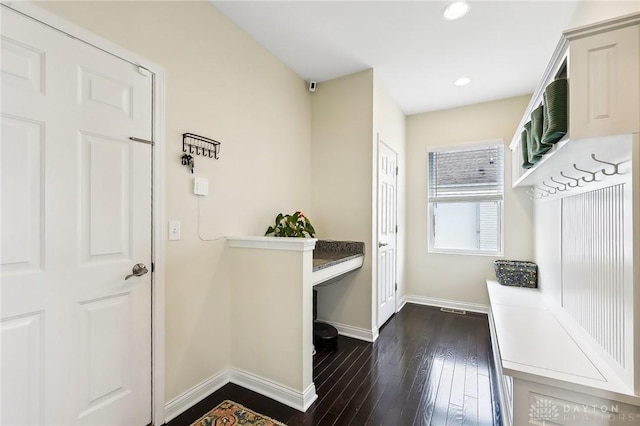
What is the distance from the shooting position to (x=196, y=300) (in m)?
1.89

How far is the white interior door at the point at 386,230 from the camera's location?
3088 mm

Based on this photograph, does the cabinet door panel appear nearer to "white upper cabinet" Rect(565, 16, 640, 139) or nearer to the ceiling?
"white upper cabinet" Rect(565, 16, 640, 139)

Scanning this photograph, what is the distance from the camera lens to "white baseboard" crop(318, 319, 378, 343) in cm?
284

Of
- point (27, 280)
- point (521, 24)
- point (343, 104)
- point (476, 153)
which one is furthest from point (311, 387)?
point (476, 153)

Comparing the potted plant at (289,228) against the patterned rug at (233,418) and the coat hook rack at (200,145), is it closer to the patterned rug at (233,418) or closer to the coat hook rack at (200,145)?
the coat hook rack at (200,145)

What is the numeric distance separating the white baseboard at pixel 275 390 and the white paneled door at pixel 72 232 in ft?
2.03

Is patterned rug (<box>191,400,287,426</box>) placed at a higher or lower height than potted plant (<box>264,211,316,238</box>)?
lower

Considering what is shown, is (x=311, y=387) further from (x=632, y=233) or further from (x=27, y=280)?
(x=632, y=233)

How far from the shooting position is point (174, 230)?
1.75 m

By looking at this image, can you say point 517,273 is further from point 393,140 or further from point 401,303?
point 393,140

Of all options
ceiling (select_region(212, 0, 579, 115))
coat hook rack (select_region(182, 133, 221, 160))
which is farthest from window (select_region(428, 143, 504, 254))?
coat hook rack (select_region(182, 133, 221, 160))

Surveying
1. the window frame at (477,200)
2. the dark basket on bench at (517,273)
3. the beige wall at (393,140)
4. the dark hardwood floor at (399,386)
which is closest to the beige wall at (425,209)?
the window frame at (477,200)

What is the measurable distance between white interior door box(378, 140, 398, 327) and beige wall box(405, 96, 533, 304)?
62cm

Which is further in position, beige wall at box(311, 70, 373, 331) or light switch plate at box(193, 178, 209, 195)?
beige wall at box(311, 70, 373, 331)
